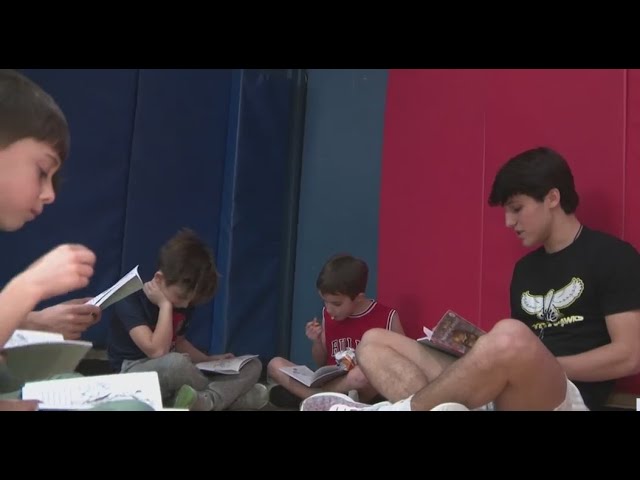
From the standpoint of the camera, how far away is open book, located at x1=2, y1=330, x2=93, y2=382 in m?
1.30

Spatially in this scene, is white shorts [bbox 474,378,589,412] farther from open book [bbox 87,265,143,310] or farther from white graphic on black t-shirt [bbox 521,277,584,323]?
open book [bbox 87,265,143,310]

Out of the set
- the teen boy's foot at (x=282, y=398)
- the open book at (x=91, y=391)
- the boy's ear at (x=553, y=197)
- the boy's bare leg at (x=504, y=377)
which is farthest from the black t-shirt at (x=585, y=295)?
the open book at (x=91, y=391)

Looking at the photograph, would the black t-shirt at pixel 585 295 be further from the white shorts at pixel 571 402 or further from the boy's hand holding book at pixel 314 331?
the boy's hand holding book at pixel 314 331

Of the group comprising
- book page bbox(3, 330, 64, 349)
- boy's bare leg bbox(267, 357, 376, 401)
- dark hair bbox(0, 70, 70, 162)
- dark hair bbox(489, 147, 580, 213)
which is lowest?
boy's bare leg bbox(267, 357, 376, 401)

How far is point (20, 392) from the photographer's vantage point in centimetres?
122

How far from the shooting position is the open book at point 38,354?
4.28 ft

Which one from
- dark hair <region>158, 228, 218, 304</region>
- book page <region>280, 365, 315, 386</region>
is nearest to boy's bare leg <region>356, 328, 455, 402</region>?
book page <region>280, 365, 315, 386</region>

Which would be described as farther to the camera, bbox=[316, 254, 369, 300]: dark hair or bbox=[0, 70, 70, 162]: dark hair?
bbox=[316, 254, 369, 300]: dark hair

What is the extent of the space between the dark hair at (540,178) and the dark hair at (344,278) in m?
0.66

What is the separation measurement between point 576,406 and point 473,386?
0.25m

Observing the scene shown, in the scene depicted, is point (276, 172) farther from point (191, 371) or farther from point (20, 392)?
point (20, 392)

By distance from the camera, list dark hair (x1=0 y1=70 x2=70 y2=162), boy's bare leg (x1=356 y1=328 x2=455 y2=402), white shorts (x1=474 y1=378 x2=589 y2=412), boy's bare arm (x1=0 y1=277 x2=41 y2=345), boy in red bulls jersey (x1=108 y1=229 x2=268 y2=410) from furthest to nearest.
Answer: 1. boy in red bulls jersey (x1=108 y1=229 x2=268 y2=410)
2. boy's bare leg (x1=356 y1=328 x2=455 y2=402)
3. white shorts (x1=474 y1=378 x2=589 y2=412)
4. dark hair (x1=0 y1=70 x2=70 y2=162)
5. boy's bare arm (x1=0 y1=277 x2=41 y2=345)

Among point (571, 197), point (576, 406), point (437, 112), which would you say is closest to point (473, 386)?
point (576, 406)

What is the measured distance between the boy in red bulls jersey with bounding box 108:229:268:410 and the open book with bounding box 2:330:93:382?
0.50 meters
